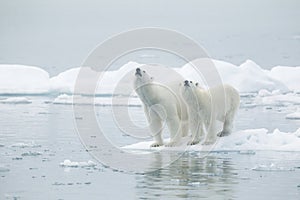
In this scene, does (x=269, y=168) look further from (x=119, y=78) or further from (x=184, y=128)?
(x=119, y=78)

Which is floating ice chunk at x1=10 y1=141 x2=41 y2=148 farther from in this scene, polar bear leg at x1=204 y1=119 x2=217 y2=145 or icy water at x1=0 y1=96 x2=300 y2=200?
polar bear leg at x1=204 y1=119 x2=217 y2=145

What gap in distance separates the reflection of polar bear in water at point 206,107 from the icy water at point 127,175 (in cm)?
28

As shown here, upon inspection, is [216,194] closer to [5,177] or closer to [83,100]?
[5,177]

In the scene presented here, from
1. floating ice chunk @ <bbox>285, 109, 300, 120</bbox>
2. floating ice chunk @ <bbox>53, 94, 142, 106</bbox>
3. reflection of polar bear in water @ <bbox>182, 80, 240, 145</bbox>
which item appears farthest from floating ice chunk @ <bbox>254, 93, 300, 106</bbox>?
reflection of polar bear in water @ <bbox>182, 80, 240, 145</bbox>

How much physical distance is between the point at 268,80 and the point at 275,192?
511 cm

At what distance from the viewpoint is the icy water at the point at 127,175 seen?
5695mm

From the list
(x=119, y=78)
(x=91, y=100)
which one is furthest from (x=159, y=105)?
(x=91, y=100)

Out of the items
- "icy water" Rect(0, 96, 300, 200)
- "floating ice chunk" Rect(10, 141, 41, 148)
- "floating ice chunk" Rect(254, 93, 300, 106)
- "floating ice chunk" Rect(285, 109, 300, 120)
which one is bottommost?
"icy water" Rect(0, 96, 300, 200)

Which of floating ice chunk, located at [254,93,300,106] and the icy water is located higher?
floating ice chunk, located at [254,93,300,106]

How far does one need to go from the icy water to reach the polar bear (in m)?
0.34

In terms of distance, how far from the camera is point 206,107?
7383 mm

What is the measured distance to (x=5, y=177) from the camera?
20.4 ft

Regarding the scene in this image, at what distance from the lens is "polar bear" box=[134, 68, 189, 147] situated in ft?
24.0

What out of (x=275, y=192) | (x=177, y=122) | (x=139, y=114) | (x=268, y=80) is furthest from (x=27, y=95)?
(x=275, y=192)
